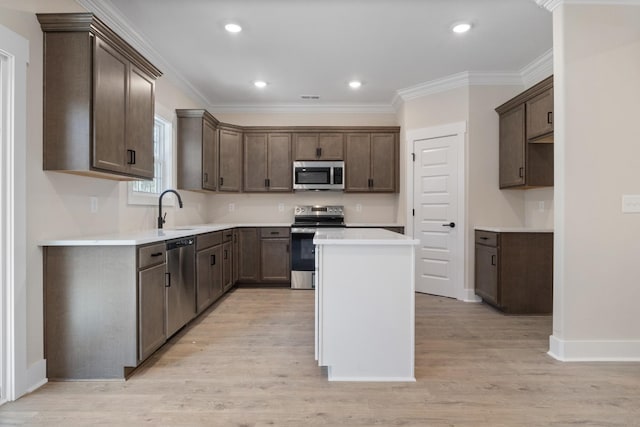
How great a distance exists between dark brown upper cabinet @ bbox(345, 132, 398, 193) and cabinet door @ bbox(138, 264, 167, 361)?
A: 10.6 ft

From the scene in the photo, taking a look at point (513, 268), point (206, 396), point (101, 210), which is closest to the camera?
point (206, 396)

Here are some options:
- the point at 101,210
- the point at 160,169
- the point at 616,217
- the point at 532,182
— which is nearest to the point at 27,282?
the point at 101,210

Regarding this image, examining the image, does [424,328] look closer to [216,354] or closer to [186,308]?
[216,354]

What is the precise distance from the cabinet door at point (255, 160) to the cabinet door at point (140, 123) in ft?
7.47

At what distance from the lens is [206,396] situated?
2002 mm

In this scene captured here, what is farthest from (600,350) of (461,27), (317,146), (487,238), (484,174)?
(317,146)

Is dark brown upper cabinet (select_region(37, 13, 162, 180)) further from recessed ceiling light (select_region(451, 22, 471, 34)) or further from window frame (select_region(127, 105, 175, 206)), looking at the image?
recessed ceiling light (select_region(451, 22, 471, 34))

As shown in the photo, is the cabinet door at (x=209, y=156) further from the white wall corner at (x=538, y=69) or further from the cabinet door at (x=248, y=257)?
the white wall corner at (x=538, y=69)

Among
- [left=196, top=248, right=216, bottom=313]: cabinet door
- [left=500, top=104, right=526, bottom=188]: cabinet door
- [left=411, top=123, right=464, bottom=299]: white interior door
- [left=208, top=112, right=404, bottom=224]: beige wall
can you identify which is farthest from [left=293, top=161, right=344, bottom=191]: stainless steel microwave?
[left=500, top=104, right=526, bottom=188]: cabinet door

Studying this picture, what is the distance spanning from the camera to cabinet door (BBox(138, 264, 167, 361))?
2254 millimetres

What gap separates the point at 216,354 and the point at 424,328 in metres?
1.85

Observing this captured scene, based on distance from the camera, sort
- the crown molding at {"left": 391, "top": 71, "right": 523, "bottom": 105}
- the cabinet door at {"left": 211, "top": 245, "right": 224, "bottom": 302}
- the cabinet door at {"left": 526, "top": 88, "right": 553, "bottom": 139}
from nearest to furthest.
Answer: the cabinet door at {"left": 526, "top": 88, "right": 553, "bottom": 139}, the cabinet door at {"left": 211, "top": 245, "right": 224, "bottom": 302}, the crown molding at {"left": 391, "top": 71, "right": 523, "bottom": 105}

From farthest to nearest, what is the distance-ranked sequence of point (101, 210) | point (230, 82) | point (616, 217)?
1. point (230, 82)
2. point (101, 210)
3. point (616, 217)

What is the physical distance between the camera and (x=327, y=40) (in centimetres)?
331
